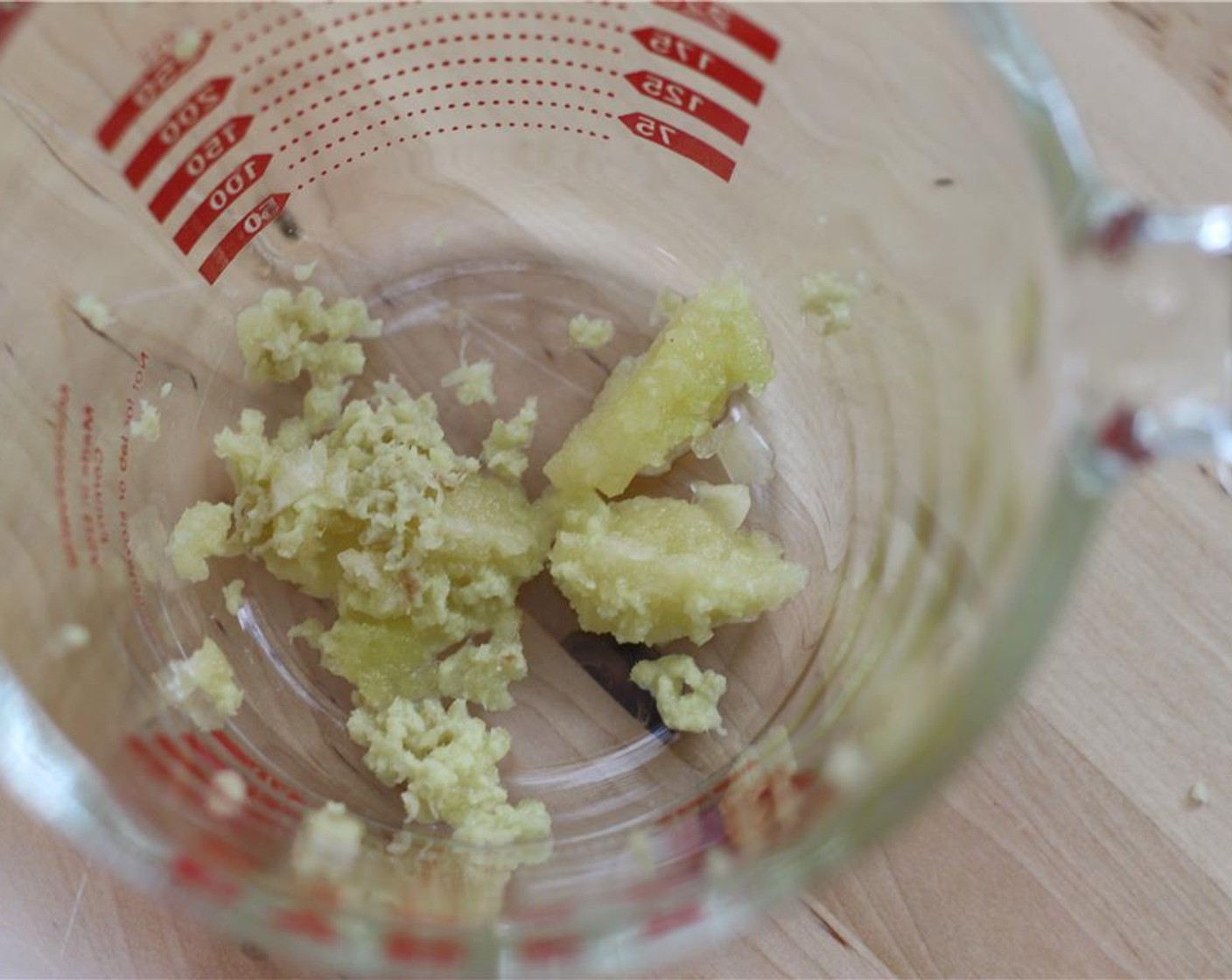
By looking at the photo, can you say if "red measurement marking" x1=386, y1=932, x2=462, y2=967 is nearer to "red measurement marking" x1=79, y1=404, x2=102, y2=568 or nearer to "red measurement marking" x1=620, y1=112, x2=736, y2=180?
"red measurement marking" x1=79, y1=404, x2=102, y2=568

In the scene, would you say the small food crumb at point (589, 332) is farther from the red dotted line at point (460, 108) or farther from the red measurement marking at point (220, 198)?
the red measurement marking at point (220, 198)

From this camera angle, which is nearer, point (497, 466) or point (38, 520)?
point (38, 520)

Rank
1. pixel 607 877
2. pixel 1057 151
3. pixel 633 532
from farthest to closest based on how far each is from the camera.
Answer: pixel 633 532
pixel 607 877
pixel 1057 151

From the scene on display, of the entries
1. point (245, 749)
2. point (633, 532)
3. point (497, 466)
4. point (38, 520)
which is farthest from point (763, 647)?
point (38, 520)

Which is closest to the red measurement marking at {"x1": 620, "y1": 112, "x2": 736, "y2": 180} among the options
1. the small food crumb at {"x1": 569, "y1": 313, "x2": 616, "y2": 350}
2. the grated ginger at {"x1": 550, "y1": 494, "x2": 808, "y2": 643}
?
the small food crumb at {"x1": 569, "y1": 313, "x2": 616, "y2": 350}

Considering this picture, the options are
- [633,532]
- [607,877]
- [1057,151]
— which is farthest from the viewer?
[633,532]

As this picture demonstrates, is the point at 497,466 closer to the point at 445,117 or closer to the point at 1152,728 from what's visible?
the point at 445,117

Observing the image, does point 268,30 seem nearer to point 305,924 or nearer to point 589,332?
point 589,332
